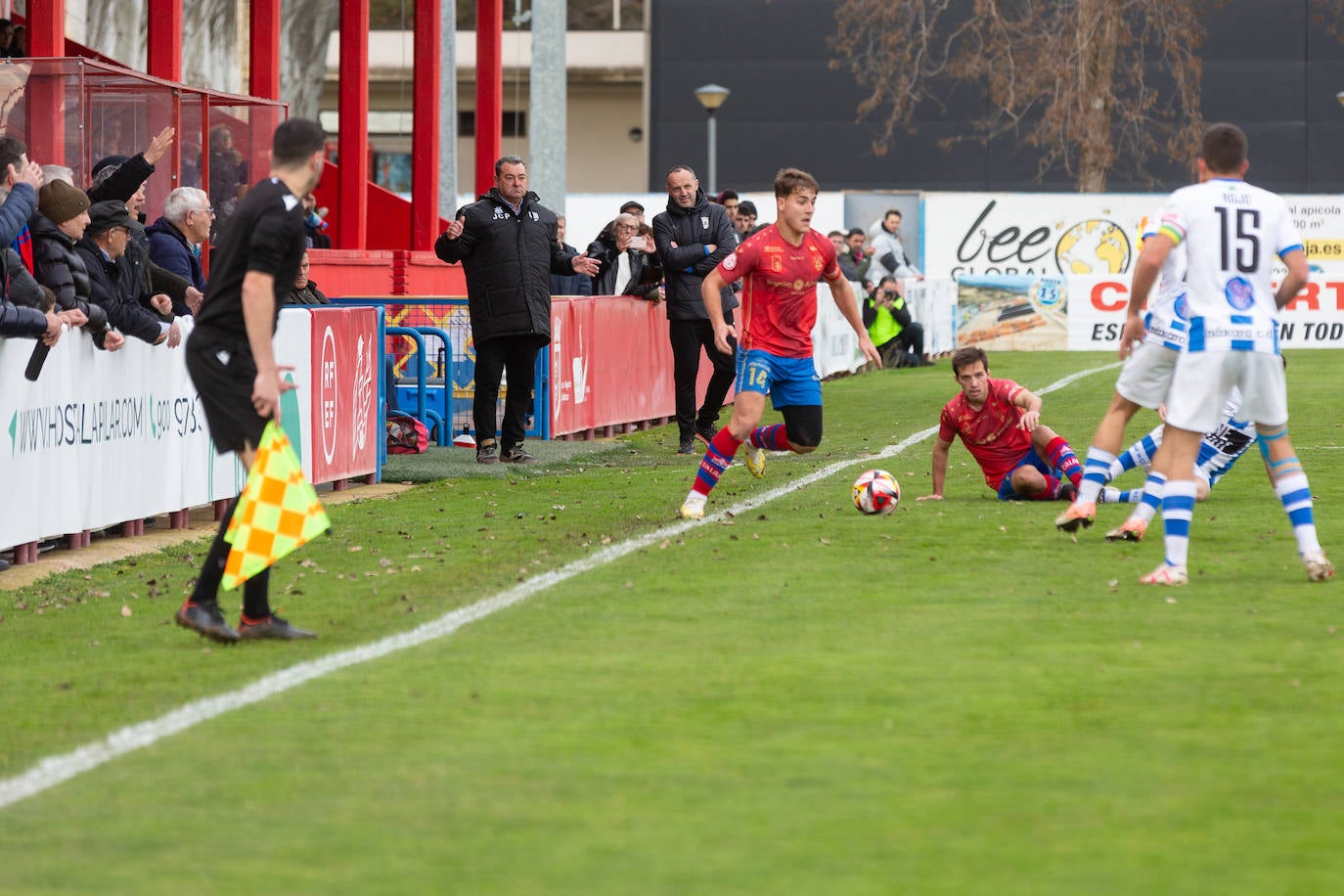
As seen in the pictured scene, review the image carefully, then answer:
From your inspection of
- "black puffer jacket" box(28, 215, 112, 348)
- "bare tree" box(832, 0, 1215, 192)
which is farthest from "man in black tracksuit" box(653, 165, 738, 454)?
"bare tree" box(832, 0, 1215, 192)

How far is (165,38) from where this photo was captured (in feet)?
62.3

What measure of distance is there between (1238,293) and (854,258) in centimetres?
2102

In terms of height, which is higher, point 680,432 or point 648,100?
point 648,100

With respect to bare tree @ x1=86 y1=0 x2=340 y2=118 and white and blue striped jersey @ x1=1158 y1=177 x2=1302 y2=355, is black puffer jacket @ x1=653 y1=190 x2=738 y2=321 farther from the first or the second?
bare tree @ x1=86 y1=0 x2=340 y2=118

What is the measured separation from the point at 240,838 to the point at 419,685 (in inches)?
73.0

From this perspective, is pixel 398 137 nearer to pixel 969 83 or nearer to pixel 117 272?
pixel 969 83

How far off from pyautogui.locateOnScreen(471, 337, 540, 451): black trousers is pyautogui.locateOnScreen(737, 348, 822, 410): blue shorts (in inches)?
152

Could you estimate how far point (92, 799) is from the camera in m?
5.45

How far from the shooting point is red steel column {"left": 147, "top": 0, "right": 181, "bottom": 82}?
1889 centimetres

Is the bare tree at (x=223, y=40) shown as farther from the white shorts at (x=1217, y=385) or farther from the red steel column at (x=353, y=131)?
the white shorts at (x=1217, y=385)

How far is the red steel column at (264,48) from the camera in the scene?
73.0 ft

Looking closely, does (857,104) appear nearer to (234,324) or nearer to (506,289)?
(506,289)

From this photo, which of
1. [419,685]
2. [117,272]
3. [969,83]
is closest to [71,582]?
[117,272]

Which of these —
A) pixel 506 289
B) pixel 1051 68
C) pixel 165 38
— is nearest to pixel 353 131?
pixel 165 38
